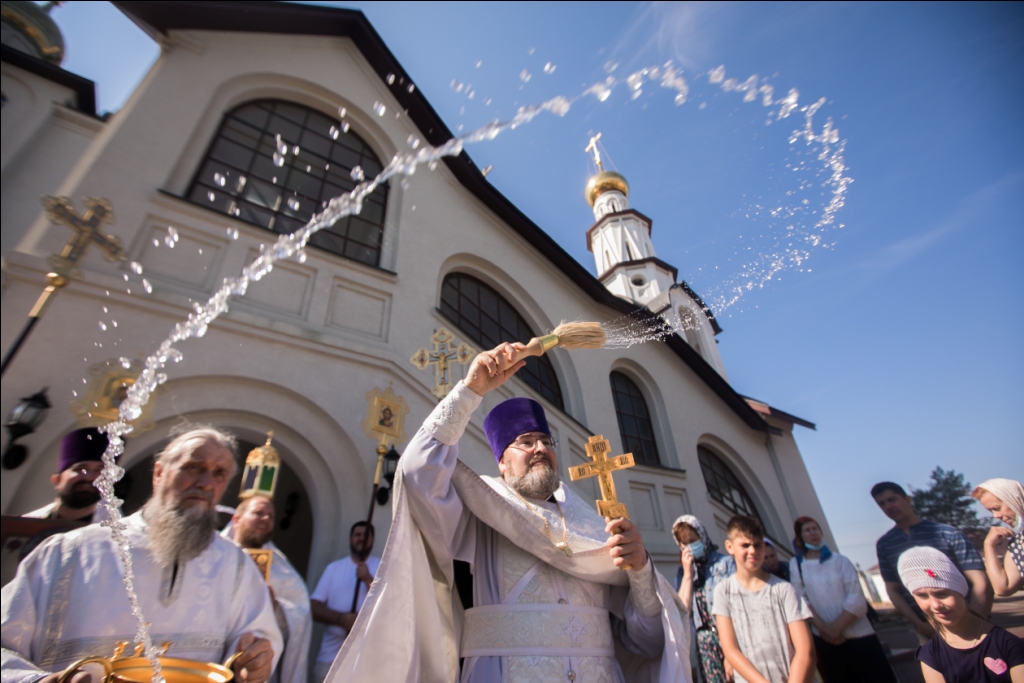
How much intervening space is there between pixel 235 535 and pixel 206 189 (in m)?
4.18

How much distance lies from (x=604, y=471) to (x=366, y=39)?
9.14 metres

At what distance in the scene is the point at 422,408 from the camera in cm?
569

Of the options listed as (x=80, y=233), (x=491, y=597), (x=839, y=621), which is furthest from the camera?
(x=80, y=233)

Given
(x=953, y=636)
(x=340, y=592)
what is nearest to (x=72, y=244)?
(x=340, y=592)

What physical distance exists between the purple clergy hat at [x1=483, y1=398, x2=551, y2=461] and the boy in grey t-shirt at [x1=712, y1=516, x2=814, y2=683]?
1.64 meters

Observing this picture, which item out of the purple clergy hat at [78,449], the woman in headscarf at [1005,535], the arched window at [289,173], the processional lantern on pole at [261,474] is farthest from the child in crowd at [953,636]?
the arched window at [289,173]

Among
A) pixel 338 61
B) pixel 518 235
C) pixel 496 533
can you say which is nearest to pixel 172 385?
pixel 496 533

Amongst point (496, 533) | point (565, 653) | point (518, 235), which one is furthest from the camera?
point (518, 235)

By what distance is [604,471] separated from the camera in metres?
2.18

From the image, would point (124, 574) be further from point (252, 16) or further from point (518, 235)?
point (518, 235)

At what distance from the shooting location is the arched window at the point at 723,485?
11992 mm

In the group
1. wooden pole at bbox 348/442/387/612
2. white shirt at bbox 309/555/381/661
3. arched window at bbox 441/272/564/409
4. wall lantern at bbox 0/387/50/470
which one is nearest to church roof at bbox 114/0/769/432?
arched window at bbox 441/272/564/409

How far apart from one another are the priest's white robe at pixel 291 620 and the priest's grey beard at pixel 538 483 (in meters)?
2.14

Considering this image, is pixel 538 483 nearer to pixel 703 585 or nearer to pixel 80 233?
pixel 703 585
